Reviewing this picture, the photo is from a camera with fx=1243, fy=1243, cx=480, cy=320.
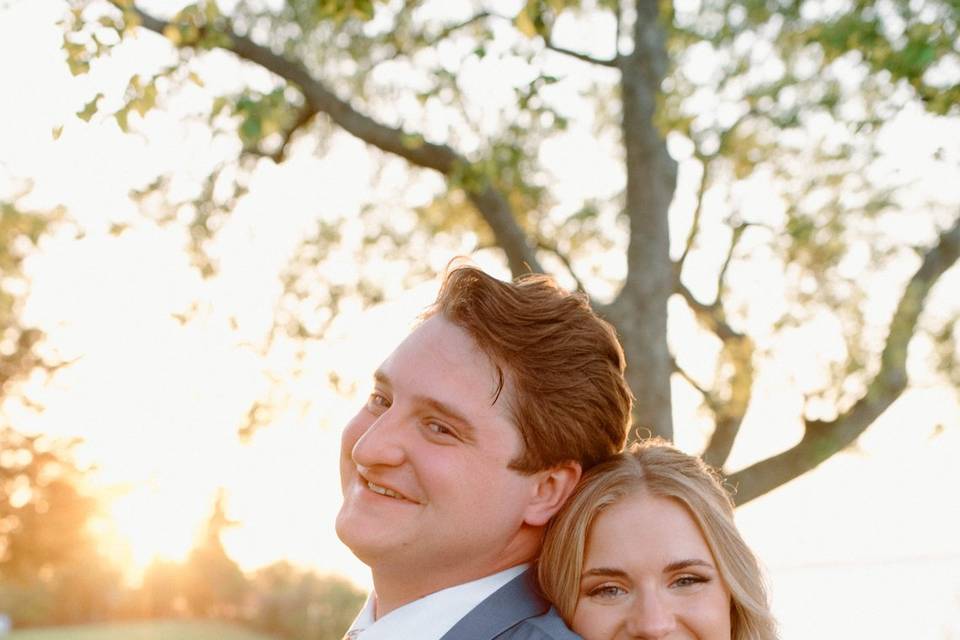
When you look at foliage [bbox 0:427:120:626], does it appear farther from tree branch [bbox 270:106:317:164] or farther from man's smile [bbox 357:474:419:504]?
man's smile [bbox 357:474:419:504]

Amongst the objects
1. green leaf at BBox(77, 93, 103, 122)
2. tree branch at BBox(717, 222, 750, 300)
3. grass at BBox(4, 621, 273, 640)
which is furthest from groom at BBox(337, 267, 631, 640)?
grass at BBox(4, 621, 273, 640)

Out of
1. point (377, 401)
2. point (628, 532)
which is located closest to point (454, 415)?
point (377, 401)

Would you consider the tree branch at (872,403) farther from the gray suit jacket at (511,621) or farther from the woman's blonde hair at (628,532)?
the gray suit jacket at (511,621)

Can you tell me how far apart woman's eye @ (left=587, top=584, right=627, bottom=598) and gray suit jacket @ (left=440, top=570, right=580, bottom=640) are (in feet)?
0.44

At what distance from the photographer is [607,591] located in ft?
10.6

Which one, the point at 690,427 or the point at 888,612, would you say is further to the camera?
the point at 888,612

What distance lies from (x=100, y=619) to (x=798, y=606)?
3966 centimetres

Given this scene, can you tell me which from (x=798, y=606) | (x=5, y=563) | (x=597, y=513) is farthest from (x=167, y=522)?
(x=597, y=513)

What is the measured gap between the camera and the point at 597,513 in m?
3.23

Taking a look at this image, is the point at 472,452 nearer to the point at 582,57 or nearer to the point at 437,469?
the point at 437,469

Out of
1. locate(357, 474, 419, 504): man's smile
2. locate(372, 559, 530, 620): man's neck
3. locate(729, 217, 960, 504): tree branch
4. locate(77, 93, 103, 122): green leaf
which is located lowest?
locate(372, 559, 530, 620): man's neck

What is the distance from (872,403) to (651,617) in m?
7.24

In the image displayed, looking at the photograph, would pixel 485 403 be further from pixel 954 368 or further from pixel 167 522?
pixel 167 522

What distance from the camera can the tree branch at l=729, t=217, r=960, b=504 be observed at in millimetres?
9812
